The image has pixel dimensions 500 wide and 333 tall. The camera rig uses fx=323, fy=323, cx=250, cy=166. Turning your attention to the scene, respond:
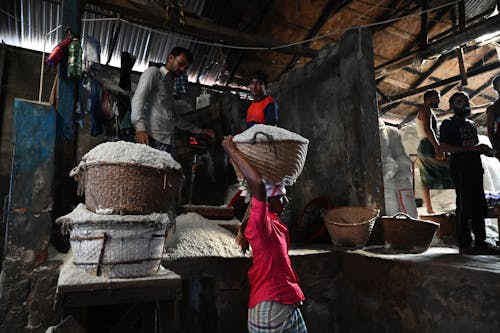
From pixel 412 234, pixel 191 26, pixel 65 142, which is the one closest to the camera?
pixel 65 142

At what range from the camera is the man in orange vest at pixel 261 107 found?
12.3ft

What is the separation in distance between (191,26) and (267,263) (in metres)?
4.17

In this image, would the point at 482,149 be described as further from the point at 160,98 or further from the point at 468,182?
the point at 160,98

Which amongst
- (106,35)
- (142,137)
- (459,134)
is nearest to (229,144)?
(142,137)

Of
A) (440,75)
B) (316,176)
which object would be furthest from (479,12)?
(316,176)

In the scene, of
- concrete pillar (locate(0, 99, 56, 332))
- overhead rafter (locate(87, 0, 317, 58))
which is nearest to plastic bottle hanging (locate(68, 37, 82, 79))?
concrete pillar (locate(0, 99, 56, 332))

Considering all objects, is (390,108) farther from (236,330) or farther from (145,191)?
(145,191)

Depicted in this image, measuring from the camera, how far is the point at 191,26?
4.99 m

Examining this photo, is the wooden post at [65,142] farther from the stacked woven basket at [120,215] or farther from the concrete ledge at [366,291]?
the stacked woven basket at [120,215]

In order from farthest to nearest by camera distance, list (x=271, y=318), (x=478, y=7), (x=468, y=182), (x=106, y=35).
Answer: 1. (x=478, y=7)
2. (x=106, y=35)
3. (x=468, y=182)
4. (x=271, y=318)

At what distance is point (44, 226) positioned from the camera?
2.68m

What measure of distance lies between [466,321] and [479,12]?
22.2 ft

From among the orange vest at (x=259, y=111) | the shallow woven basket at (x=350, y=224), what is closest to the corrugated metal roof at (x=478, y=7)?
the shallow woven basket at (x=350, y=224)

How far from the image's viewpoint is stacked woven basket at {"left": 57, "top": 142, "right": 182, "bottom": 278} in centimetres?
175
